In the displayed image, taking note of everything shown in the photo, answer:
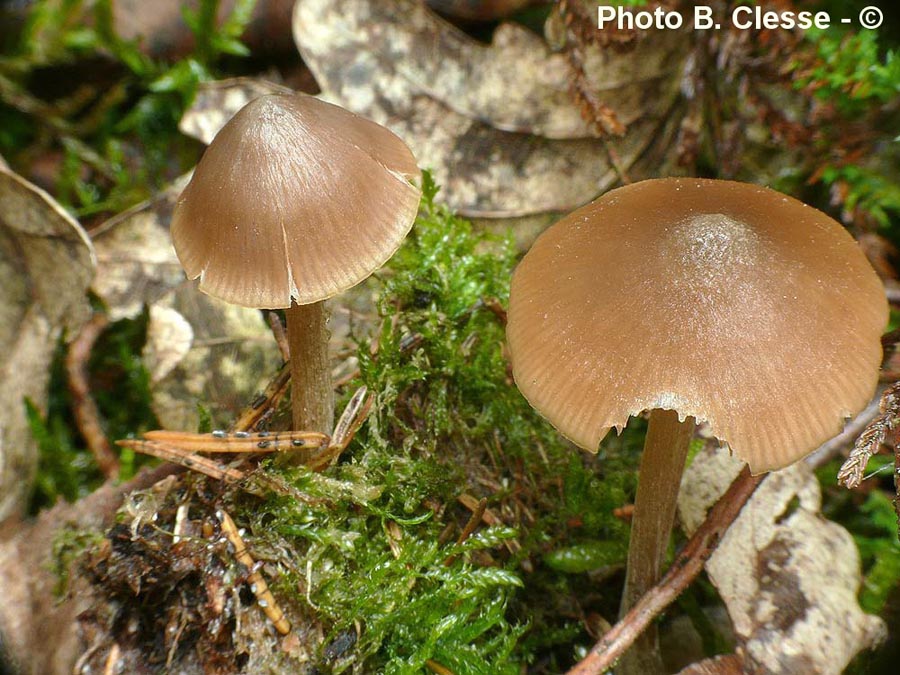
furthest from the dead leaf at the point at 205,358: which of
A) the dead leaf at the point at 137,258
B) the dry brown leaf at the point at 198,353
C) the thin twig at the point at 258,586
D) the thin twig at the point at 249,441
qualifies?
the thin twig at the point at 258,586

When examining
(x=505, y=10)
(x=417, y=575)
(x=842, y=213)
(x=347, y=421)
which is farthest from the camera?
(x=505, y=10)

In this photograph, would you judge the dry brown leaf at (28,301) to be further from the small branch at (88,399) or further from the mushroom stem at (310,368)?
the mushroom stem at (310,368)

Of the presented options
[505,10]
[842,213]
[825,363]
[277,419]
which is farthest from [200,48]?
[825,363]

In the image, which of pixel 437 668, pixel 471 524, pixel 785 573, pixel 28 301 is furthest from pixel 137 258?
pixel 785 573

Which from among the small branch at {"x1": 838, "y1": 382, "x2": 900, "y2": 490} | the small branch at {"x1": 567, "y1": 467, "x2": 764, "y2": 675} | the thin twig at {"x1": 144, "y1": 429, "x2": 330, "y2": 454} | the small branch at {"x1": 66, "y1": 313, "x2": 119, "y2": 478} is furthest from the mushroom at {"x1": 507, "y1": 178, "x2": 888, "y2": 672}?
the small branch at {"x1": 66, "y1": 313, "x2": 119, "y2": 478}

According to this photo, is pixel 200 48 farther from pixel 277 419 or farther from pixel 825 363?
pixel 825 363

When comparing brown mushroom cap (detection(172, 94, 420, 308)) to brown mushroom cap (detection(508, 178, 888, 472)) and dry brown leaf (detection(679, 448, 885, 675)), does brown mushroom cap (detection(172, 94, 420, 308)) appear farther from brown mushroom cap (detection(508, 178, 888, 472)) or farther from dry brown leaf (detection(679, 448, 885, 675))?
dry brown leaf (detection(679, 448, 885, 675))
